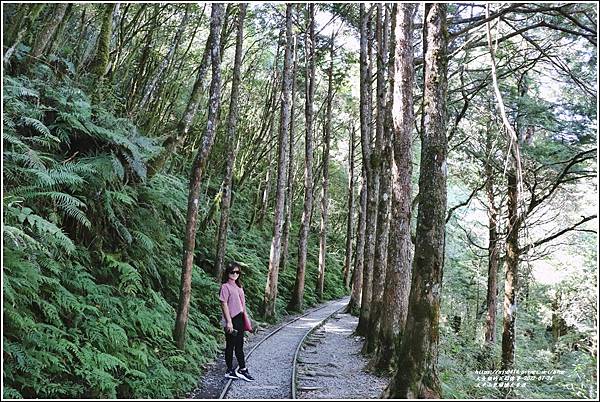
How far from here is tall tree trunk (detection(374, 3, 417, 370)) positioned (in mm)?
8695

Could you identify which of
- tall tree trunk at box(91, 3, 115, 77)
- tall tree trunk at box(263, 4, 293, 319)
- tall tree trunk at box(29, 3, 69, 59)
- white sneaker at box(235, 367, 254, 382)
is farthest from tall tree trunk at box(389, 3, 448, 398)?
tall tree trunk at box(263, 4, 293, 319)

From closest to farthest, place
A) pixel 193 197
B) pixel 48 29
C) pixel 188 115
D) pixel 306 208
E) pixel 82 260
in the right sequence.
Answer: pixel 48 29 < pixel 82 260 < pixel 193 197 < pixel 188 115 < pixel 306 208

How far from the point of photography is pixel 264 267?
18078 millimetres

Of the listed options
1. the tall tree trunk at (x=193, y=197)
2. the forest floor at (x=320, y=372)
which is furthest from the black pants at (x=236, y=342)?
the tall tree trunk at (x=193, y=197)

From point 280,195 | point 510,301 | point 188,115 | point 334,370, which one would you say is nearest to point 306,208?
point 280,195

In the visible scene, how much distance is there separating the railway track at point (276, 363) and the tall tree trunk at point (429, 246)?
2.18 metres

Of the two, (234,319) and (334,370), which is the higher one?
(234,319)

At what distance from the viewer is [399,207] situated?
8.98 meters

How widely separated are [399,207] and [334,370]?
3573 mm

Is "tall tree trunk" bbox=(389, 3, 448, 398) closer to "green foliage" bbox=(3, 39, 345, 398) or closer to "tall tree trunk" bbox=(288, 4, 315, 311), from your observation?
"green foliage" bbox=(3, 39, 345, 398)

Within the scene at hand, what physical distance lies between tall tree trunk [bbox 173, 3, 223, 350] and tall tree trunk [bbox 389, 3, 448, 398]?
4246mm

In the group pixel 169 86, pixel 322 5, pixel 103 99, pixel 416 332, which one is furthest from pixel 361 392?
pixel 322 5

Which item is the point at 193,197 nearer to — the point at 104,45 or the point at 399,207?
the point at 104,45

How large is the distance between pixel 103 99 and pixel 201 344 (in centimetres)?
561
